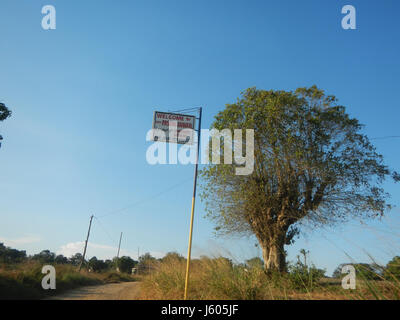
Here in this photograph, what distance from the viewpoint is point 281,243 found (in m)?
15.5

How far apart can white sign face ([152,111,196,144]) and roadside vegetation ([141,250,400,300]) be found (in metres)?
4.45

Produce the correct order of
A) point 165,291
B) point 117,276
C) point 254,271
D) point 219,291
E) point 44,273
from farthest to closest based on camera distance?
point 117,276
point 44,273
point 165,291
point 254,271
point 219,291

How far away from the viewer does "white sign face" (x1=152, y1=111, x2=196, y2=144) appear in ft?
29.8

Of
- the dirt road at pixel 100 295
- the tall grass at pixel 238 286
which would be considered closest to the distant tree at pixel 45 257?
the dirt road at pixel 100 295

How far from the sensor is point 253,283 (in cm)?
644

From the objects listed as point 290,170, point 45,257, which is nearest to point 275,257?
point 290,170

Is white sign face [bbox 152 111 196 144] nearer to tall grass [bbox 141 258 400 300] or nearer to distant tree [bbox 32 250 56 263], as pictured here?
tall grass [bbox 141 258 400 300]

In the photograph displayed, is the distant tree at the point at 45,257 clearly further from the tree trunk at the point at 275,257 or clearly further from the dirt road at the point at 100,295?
the tree trunk at the point at 275,257

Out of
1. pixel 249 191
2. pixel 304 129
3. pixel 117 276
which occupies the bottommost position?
pixel 117 276

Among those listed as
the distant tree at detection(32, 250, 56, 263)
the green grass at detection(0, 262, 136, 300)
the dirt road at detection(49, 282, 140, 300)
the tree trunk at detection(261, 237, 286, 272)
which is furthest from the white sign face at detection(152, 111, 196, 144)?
the distant tree at detection(32, 250, 56, 263)
